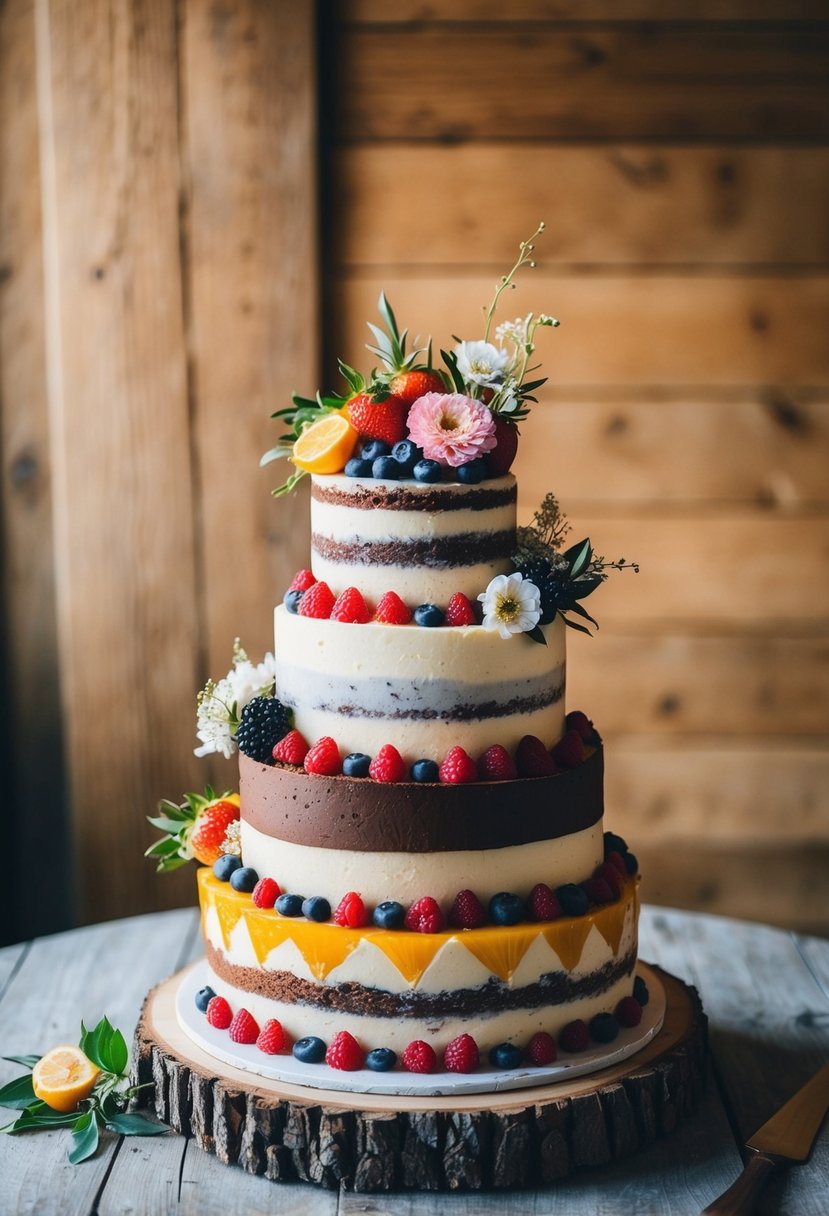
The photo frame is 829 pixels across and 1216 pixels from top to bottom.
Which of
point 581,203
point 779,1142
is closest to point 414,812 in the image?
point 779,1142

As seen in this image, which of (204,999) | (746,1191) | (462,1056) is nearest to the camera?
(746,1191)

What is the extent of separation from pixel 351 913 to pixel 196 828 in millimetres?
387

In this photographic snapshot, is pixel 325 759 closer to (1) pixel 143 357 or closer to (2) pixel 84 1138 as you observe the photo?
(2) pixel 84 1138

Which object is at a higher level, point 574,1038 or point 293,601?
point 293,601

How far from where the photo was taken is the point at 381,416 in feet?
5.85

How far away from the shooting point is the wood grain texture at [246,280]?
9.52 feet

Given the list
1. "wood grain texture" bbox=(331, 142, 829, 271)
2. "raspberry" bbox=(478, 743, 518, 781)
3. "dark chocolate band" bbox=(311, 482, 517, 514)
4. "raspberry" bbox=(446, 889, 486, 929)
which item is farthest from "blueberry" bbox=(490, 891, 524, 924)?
"wood grain texture" bbox=(331, 142, 829, 271)

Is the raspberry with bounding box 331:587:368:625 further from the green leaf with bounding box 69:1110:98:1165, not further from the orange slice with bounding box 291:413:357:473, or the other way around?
the green leaf with bounding box 69:1110:98:1165

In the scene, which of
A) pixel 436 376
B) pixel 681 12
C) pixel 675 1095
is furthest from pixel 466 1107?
pixel 681 12

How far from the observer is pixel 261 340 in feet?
9.82

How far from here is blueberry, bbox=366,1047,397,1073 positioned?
1.71m

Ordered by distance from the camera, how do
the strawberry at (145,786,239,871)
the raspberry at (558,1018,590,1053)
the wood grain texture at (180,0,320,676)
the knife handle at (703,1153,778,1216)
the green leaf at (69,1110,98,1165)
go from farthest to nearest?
the wood grain texture at (180,0,320,676) → the strawberry at (145,786,239,871) → the raspberry at (558,1018,590,1053) → the green leaf at (69,1110,98,1165) → the knife handle at (703,1153,778,1216)

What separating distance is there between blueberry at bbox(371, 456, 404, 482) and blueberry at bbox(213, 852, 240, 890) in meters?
0.57

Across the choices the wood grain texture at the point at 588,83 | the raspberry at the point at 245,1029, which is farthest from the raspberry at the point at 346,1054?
the wood grain texture at the point at 588,83
